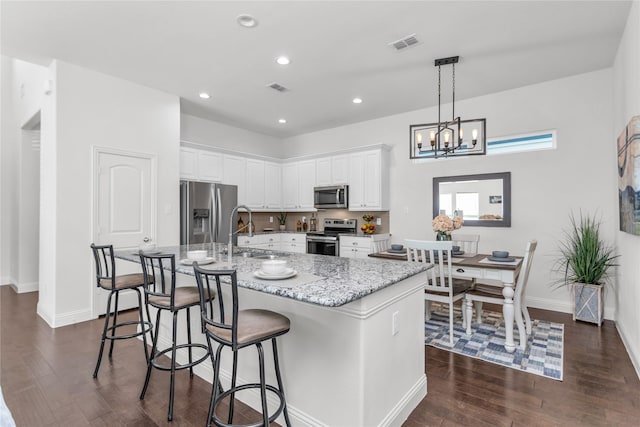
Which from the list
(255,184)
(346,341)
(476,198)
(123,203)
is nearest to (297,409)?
(346,341)

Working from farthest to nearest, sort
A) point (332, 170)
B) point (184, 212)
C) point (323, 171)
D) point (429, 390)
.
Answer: point (323, 171) → point (332, 170) → point (184, 212) → point (429, 390)

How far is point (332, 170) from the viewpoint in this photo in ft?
20.0

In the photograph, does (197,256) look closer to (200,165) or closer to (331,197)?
(200,165)

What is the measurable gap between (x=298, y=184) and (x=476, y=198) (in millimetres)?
3320

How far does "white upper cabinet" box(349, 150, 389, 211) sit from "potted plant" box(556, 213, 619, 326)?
2.64m

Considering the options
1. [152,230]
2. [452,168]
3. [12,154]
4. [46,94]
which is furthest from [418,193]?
[12,154]

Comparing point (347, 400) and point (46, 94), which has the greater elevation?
point (46, 94)

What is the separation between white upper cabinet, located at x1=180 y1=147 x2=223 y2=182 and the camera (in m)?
5.13

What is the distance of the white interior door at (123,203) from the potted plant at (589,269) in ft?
17.1

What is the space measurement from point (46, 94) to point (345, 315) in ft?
14.6

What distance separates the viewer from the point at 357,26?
9.68 ft

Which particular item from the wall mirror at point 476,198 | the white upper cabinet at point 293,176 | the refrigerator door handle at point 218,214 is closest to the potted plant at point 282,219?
the white upper cabinet at point 293,176

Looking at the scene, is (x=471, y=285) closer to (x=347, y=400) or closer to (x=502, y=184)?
(x=502, y=184)

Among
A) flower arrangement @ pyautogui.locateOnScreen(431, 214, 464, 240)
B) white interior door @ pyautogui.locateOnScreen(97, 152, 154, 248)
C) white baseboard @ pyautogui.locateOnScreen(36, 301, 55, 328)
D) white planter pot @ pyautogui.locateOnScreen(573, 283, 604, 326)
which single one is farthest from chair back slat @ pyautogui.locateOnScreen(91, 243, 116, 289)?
white planter pot @ pyautogui.locateOnScreen(573, 283, 604, 326)
